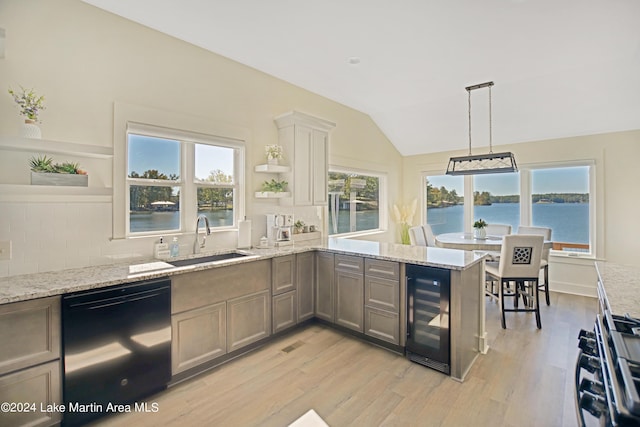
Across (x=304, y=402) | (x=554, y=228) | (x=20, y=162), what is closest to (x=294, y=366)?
(x=304, y=402)

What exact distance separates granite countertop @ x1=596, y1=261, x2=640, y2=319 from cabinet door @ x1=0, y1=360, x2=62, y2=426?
10.1ft

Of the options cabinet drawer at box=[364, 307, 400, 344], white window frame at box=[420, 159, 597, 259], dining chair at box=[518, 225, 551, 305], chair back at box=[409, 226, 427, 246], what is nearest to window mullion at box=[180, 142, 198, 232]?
cabinet drawer at box=[364, 307, 400, 344]

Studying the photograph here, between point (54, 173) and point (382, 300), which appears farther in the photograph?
point (382, 300)

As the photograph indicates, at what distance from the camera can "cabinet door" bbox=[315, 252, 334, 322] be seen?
3.42 metres

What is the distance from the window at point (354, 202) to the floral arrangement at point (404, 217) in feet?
1.12

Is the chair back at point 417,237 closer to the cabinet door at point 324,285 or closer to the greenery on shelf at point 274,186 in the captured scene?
the cabinet door at point 324,285

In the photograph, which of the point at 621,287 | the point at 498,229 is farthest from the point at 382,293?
the point at 498,229

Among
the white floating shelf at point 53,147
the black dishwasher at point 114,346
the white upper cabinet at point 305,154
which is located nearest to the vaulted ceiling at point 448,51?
the white upper cabinet at point 305,154

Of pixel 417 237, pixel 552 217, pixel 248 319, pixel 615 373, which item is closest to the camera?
pixel 615 373

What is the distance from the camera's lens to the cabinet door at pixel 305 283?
340cm

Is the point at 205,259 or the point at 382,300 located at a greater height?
the point at 205,259

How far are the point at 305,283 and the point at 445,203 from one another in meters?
4.07

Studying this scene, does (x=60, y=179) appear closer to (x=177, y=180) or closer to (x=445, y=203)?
(x=177, y=180)

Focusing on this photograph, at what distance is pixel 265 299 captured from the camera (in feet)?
10.0
